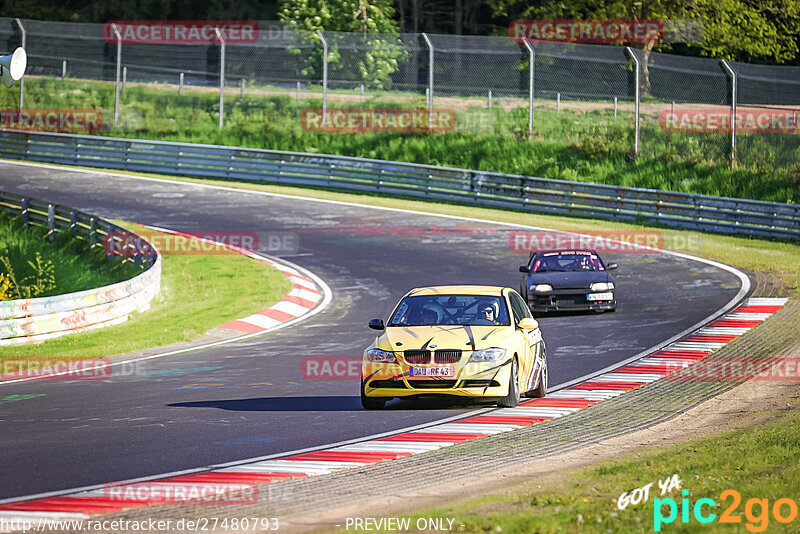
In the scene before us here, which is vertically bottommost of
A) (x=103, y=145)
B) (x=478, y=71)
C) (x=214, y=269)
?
(x=214, y=269)

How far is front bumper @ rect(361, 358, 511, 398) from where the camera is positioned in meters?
11.4

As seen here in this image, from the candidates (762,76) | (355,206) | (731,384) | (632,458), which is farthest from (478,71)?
(632,458)

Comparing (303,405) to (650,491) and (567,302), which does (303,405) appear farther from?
(567,302)

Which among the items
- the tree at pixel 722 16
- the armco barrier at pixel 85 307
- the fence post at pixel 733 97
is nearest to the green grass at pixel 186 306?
the armco barrier at pixel 85 307

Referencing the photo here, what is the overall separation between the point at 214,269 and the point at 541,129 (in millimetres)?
16492

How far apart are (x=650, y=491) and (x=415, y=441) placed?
3003 millimetres

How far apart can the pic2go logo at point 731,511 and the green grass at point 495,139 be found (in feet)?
85.7

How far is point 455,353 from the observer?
11484 mm

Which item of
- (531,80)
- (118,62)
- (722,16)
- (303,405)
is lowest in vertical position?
(303,405)

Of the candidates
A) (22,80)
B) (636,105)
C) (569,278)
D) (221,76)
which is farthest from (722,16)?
(569,278)

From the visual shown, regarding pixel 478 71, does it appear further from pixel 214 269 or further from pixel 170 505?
pixel 170 505

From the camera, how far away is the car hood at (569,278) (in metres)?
19.9

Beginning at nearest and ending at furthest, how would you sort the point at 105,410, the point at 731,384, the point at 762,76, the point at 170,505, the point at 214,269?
1. the point at 170,505
2. the point at 105,410
3. the point at 731,384
4. the point at 214,269
5. the point at 762,76

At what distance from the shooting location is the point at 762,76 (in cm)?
3216
